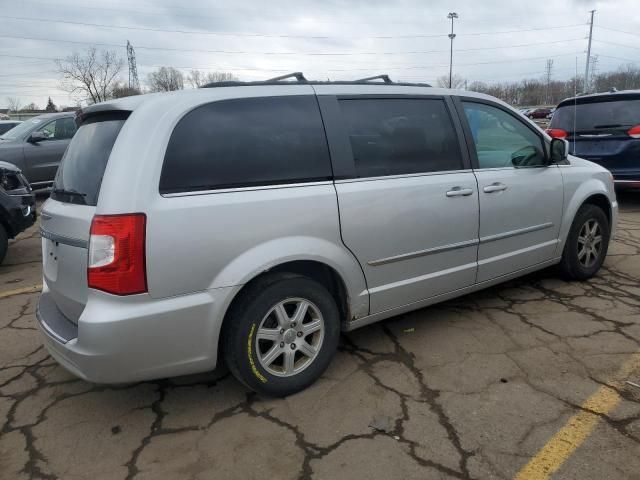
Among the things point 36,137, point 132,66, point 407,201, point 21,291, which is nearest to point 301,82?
point 407,201

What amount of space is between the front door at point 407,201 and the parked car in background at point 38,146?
Result: 8178mm

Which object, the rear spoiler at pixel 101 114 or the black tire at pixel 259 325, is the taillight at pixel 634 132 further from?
the rear spoiler at pixel 101 114

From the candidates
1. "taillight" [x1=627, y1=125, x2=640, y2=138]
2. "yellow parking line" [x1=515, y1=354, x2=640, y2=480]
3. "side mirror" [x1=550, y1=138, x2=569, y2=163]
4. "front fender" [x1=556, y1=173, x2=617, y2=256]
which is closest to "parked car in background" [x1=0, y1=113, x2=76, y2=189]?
"side mirror" [x1=550, y1=138, x2=569, y2=163]

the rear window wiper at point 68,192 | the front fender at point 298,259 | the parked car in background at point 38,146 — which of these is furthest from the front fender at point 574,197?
the parked car in background at point 38,146

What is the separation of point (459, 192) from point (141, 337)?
2200mm

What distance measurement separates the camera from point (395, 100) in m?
3.31

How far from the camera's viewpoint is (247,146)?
264cm

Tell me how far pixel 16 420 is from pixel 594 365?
3386 mm

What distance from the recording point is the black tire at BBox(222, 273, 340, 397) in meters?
2.57

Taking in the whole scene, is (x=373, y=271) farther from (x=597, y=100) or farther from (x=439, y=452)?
(x=597, y=100)

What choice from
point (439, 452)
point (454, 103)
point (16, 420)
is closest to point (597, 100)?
point (454, 103)

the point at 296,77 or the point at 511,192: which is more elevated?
the point at 296,77

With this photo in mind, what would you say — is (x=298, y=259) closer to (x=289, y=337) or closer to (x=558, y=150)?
Result: (x=289, y=337)

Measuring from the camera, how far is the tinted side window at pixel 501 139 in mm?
3670
